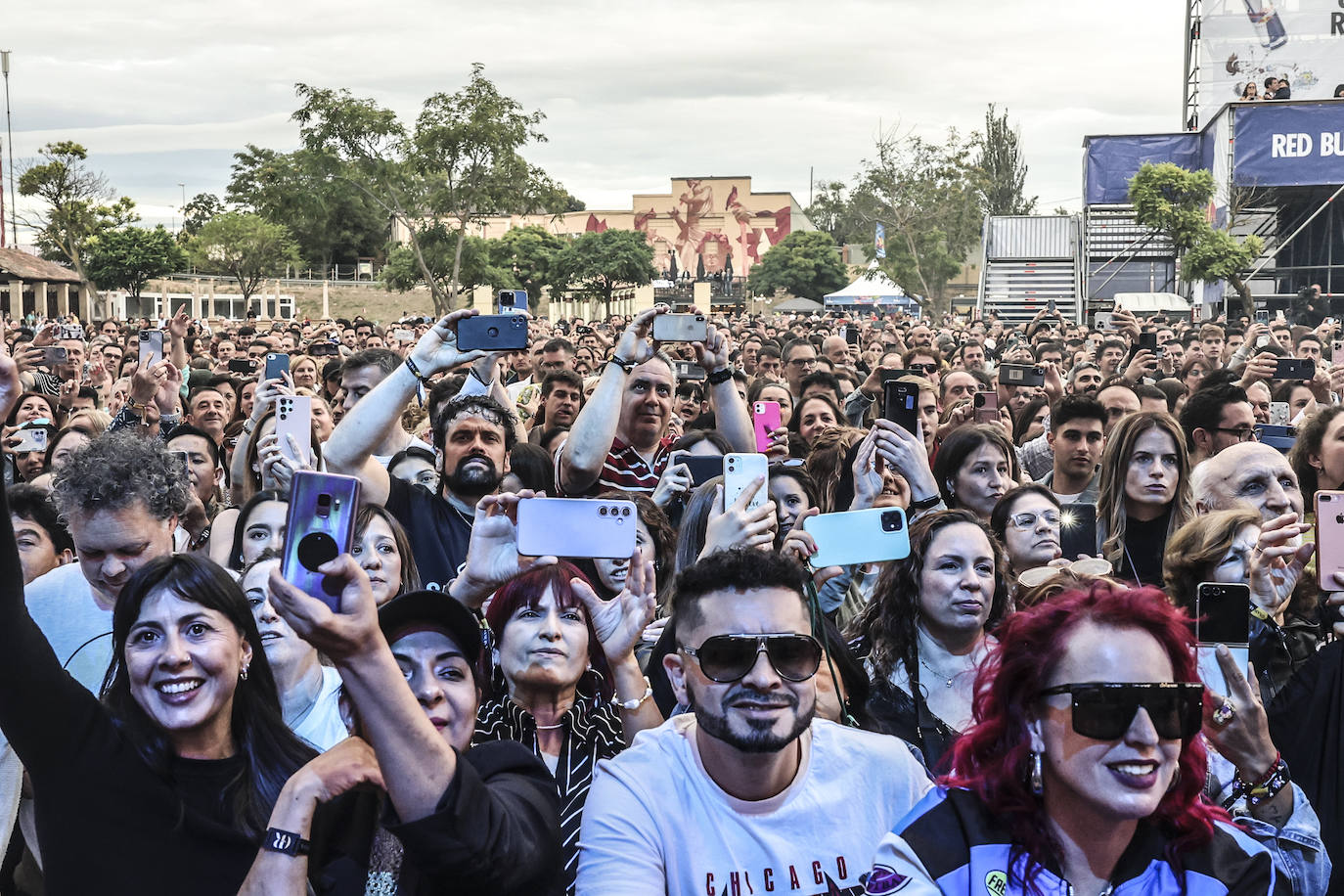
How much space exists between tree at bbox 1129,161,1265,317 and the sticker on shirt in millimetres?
31554

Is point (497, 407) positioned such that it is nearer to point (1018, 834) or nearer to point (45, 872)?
point (45, 872)

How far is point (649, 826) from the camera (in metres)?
2.78

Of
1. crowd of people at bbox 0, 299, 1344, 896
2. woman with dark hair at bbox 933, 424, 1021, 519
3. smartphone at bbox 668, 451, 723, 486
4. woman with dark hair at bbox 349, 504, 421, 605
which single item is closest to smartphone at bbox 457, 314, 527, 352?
crowd of people at bbox 0, 299, 1344, 896

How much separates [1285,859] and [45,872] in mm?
2715

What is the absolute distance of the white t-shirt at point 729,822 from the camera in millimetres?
2760

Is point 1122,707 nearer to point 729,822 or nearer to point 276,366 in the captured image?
point 729,822

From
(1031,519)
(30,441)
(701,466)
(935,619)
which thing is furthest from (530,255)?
(935,619)

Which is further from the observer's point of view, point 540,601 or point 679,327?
point 679,327

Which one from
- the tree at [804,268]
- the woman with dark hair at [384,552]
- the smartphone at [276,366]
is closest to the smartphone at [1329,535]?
the woman with dark hair at [384,552]

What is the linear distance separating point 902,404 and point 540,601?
7.95 ft

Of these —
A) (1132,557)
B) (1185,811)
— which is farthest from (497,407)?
(1185,811)

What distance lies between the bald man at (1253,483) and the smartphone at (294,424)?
11.5 feet

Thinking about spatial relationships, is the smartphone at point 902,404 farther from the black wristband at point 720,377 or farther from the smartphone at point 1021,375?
the smartphone at point 1021,375

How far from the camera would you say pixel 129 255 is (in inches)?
2196
